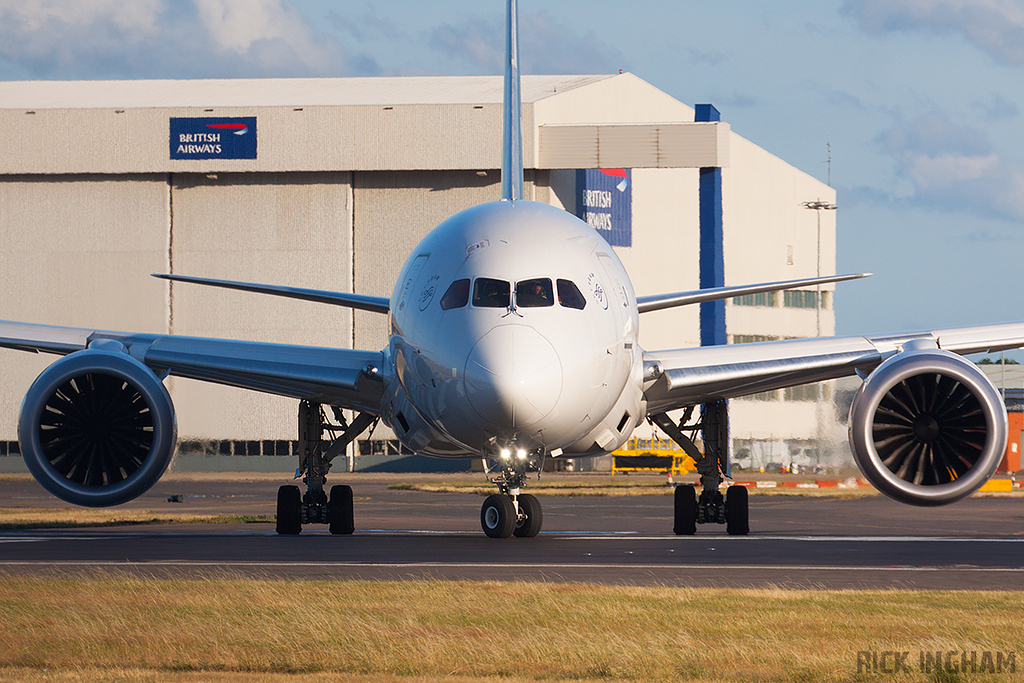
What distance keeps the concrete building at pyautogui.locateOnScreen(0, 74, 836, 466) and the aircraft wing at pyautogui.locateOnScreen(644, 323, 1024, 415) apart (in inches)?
1725

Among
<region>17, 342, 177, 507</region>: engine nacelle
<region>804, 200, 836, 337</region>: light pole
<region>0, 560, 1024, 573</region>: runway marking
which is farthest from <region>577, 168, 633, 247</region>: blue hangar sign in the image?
<region>0, 560, 1024, 573</region>: runway marking

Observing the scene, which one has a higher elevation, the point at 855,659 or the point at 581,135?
the point at 581,135

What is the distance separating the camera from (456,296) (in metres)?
15.4

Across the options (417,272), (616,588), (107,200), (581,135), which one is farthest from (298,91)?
(616,588)

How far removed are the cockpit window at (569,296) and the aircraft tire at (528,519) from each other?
500cm

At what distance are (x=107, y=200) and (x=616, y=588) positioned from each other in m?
60.2

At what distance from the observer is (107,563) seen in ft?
48.9

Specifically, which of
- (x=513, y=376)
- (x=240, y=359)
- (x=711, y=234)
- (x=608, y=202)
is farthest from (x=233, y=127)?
(x=513, y=376)

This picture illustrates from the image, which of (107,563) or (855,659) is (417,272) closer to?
(107,563)

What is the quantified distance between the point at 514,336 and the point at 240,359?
710 cm

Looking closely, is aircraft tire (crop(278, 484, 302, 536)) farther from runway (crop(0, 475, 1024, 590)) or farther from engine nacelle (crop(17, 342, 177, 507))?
engine nacelle (crop(17, 342, 177, 507))

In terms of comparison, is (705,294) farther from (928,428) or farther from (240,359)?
(240,359)

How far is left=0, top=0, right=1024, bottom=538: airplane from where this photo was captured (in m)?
14.9

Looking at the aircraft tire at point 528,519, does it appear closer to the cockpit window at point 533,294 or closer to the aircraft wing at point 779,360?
the aircraft wing at point 779,360
